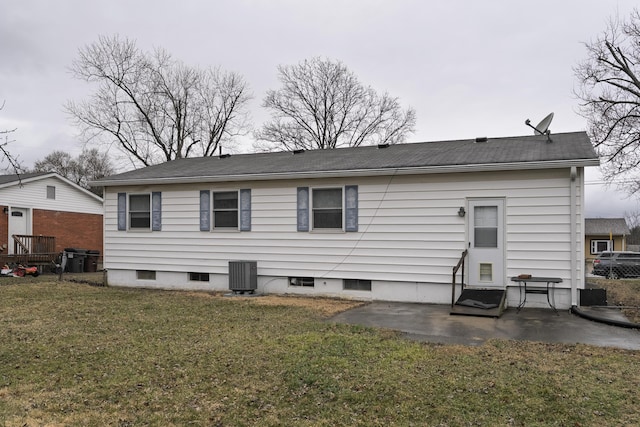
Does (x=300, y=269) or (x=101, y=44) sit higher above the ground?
(x=101, y=44)

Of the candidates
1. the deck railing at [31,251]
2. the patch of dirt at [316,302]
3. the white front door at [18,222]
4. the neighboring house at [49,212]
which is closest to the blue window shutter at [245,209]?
the patch of dirt at [316,302]

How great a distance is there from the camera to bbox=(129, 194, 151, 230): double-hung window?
40.8 feet

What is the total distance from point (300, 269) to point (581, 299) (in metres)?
5.88

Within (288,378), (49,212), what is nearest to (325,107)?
(49,212)

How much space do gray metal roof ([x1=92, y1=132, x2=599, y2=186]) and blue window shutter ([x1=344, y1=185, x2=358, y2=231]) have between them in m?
0.47

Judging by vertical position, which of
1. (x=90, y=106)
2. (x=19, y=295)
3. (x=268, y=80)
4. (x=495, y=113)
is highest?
(x=268, y=80)

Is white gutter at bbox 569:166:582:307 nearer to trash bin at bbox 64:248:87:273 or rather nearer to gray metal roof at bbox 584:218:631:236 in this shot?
trash bin at bbox 64:248:87:273

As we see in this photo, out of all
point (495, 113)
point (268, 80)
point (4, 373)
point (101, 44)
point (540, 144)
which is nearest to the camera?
point (4, 373)

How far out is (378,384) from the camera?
173 inches

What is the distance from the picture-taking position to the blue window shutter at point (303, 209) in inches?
419

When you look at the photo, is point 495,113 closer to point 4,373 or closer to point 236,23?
point 236,23

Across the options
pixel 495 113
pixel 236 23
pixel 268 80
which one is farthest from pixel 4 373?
pixel 268 80

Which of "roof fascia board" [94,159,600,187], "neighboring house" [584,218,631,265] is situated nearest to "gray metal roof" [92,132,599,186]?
"roof fascia board" [94,159,600,187]

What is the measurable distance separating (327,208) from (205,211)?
10.9ft
